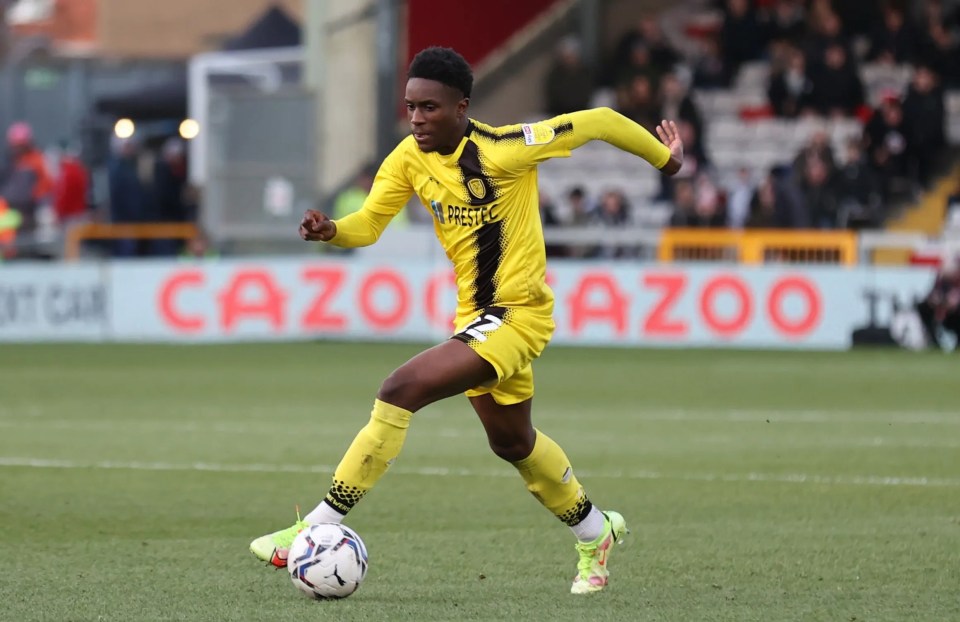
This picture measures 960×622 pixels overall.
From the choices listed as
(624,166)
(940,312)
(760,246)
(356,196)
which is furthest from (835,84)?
(356,196)

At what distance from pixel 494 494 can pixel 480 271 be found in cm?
303

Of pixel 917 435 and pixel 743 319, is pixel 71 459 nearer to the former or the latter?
pixel 917 435

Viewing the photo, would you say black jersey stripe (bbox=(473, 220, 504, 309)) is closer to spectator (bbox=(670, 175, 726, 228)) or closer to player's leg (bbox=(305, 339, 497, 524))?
player's leg (bbox=(305, 339, 497, 524))

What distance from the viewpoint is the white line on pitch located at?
10406mm

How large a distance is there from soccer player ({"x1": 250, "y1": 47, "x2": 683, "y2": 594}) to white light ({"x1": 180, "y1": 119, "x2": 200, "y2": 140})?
69.8ft

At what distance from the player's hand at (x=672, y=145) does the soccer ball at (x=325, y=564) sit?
1.96 metres

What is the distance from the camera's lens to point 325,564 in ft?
21.9

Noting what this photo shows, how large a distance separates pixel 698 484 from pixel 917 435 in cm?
289

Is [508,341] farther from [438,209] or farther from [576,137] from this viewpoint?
[576,137]

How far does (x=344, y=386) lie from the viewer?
16141mm

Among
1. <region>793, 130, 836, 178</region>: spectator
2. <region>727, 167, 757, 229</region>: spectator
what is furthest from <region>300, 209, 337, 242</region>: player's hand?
<region>793, 130, 836, 178</region>: spectator

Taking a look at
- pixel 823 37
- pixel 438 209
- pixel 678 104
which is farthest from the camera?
pixel 823 37

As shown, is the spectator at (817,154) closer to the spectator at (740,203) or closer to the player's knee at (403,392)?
the spectator at (740,203)

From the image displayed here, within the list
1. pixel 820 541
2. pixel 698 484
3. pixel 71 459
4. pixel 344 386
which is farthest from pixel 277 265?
pixel 820 541
